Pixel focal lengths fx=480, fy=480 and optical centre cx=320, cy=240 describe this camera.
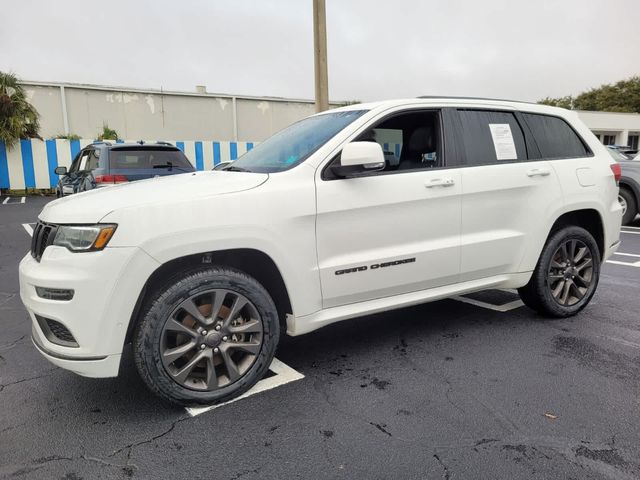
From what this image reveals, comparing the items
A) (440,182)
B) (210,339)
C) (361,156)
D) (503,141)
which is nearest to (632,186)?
(503,141)

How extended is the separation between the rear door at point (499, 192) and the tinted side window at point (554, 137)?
0.37ft

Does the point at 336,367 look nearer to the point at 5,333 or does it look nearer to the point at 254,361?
the point at 254,361

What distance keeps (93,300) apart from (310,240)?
3.96ft

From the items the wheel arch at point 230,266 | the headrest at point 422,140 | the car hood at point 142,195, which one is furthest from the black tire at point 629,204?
the car hood at point 142,195

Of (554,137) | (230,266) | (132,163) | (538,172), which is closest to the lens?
(230,266)

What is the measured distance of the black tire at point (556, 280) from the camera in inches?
155

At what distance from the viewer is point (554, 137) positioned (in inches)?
161

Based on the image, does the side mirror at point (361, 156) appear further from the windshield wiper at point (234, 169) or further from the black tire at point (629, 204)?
the black tire at point (629, 204)

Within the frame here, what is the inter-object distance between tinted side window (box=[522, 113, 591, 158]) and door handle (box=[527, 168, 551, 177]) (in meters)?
0.17

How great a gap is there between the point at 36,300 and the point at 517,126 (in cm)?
361

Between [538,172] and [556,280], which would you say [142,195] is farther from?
[556,280]

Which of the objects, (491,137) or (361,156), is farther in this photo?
(491,137)

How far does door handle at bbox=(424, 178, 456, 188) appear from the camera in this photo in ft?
10.7

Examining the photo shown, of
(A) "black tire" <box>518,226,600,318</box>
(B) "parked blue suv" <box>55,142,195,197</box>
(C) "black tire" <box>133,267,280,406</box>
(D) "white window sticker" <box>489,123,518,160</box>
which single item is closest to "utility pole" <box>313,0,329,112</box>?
(B) "parked blue suv" <box>55,142,195,197</box>
